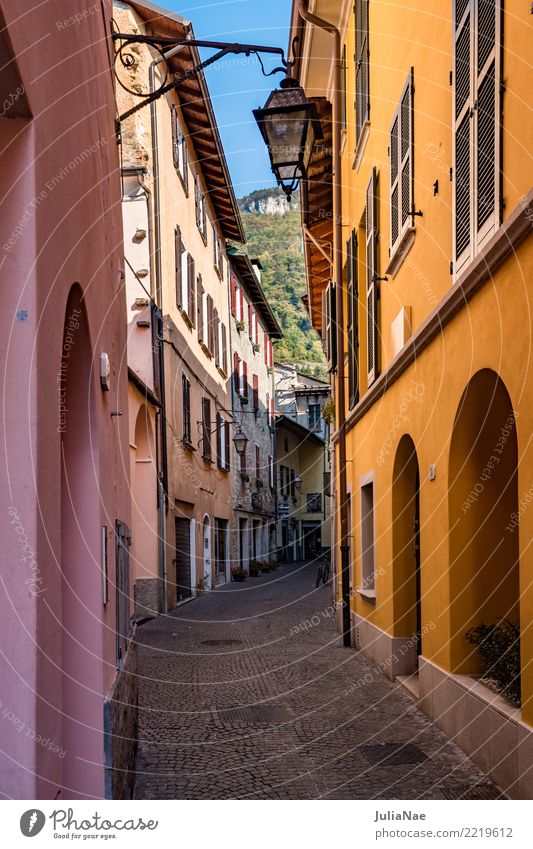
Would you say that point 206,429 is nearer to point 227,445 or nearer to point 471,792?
point 227,445

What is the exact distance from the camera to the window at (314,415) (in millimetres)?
48688

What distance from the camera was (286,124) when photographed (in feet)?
22.5

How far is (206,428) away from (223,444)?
323 cm

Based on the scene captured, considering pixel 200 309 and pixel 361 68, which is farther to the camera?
pixel 200 309

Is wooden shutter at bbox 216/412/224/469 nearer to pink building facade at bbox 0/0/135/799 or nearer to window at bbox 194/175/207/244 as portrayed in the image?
window at bbox 194/175/207/244

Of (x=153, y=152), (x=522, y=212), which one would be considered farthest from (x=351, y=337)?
(x=522, y=212)

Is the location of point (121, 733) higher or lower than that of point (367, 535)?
lower

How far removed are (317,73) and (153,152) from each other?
135 inches

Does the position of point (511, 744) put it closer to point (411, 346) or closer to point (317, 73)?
point (411, 346)

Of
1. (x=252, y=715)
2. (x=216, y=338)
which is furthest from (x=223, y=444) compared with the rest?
(x=252, y=715)

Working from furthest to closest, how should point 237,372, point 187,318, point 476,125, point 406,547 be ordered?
point 237,372 → point 187,318 → point 406,547 → point 476,125

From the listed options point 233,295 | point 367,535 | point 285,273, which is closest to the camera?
point 367,535

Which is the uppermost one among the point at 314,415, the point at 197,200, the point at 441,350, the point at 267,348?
the point at 197,200

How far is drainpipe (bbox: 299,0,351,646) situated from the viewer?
11.7m
